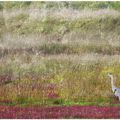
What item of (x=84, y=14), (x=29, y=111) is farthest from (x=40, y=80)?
(x=84, y=14)

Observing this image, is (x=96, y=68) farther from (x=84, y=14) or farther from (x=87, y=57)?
(x=84, y=14)

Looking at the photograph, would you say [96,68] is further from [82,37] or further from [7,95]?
[7,95]

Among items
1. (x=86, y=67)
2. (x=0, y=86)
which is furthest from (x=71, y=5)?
(x=0, y=86)

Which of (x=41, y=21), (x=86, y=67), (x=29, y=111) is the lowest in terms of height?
(x=29, y=111)

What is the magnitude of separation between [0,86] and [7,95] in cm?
22

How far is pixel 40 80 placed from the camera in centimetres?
1305

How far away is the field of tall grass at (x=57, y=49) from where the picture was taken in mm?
13016

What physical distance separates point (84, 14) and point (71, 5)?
311 mm

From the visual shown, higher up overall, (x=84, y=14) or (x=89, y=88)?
(x=84, y=14)

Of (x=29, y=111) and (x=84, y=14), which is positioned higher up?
(x=84, y=14)

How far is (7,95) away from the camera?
12992 mm

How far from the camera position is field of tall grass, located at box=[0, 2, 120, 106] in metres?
13.0

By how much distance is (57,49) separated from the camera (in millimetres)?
13164

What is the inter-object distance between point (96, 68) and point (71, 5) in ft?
4.31
